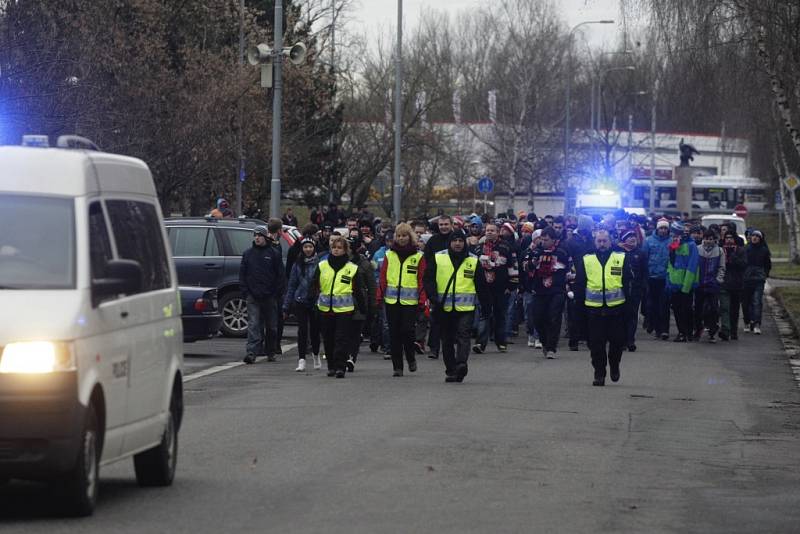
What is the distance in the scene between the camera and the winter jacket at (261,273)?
71.5 feet

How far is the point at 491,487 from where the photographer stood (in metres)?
10.7

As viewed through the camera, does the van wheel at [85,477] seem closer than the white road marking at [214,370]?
Yes

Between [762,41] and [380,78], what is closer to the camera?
[762,41]

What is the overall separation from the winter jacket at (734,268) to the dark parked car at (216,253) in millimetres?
7406

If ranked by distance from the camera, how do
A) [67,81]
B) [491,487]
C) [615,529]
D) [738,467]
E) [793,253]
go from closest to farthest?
[615,529], [491,487], [738,467], [67,81], [793,253]

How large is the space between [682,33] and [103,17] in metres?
11.4

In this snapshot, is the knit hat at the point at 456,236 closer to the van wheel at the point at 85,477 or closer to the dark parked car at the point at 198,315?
the dark parked car at the point at 198,315

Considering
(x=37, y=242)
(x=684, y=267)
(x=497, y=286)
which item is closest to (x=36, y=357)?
(x=37, y=242)

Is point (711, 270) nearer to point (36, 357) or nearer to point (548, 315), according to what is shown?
point (548, 315)

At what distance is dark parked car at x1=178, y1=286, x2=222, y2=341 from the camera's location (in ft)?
72.5

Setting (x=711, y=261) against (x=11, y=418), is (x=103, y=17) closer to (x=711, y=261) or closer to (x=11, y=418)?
(x=711, y=261)

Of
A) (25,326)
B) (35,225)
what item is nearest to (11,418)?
(25,326)

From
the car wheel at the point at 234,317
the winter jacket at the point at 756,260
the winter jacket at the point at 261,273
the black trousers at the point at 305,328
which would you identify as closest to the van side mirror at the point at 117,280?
the black trousers at the point at 305,328

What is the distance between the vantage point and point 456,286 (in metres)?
18.8
